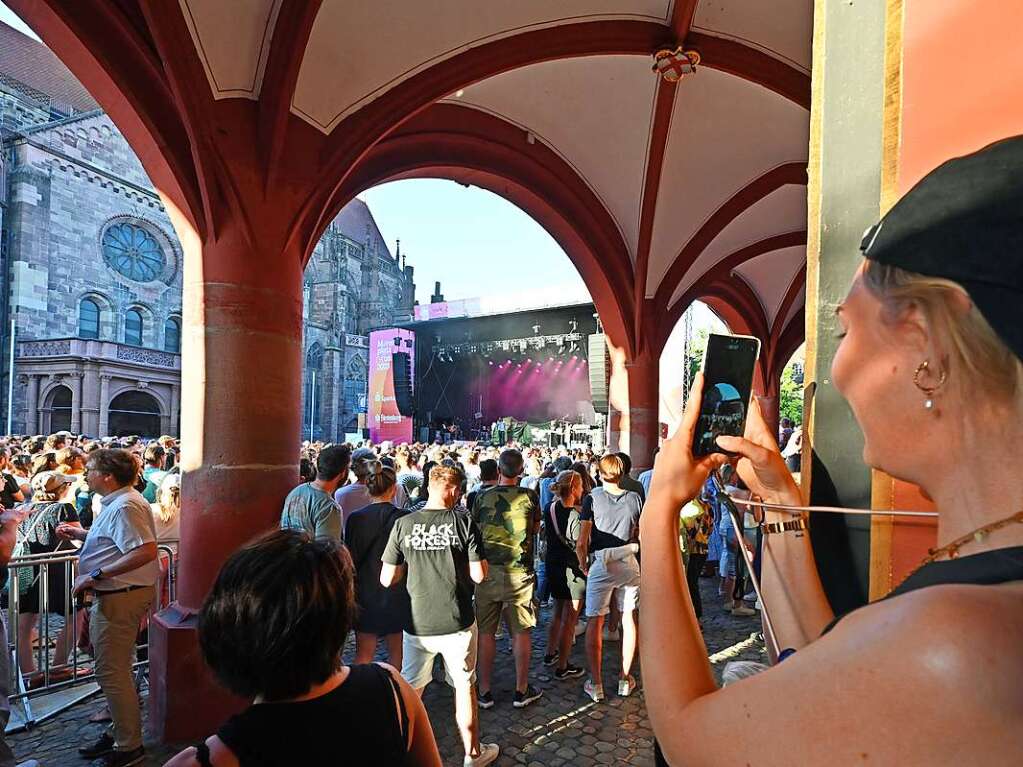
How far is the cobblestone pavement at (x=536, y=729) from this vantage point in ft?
12.2

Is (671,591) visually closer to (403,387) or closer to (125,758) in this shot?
(125,758)

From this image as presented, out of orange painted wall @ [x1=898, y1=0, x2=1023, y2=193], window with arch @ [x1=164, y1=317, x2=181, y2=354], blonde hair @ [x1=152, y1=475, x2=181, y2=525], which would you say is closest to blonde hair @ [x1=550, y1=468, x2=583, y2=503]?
blonde hair @ [x1=152, y1=475, x2=181, y2=525]

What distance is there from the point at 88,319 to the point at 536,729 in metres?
30.0

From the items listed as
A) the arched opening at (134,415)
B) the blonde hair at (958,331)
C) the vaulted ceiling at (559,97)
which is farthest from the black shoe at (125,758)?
the arched opening at (134,415)

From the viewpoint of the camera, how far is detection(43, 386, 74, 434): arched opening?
24312 mm

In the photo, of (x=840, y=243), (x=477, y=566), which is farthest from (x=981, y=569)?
(x=477, y=566)

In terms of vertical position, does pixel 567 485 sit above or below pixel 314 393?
below

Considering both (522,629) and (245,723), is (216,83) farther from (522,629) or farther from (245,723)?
(522,629)

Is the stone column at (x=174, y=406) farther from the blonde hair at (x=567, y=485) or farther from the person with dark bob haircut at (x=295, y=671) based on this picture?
the person with dark bob haircut at (x=295, y=671)

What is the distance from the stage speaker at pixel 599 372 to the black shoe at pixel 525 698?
22.6 ft

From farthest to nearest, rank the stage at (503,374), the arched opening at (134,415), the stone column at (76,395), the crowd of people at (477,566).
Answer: the stage at (503,374)
the arched opening at (134,415)
the stone column at (76,395)
the crowd of people at (477,566)

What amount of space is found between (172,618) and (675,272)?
27.6 ft

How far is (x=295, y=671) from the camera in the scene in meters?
1.40

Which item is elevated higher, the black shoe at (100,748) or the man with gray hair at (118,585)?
the man with gray hair at (118,585)
